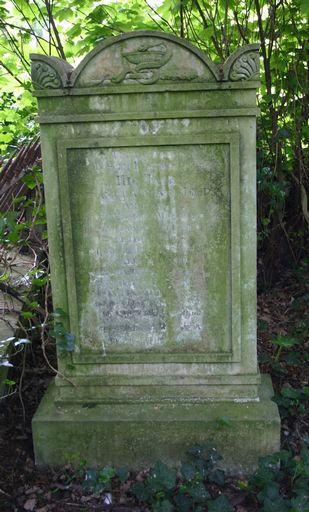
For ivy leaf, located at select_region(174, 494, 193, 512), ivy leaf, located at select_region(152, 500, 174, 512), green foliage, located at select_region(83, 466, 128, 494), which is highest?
ivy leaf, located at select_region(152, 500, 174, 512)

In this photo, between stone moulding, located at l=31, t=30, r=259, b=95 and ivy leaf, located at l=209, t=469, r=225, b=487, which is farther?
ivy leaf, located at l=209, t=469, r=225, b=487

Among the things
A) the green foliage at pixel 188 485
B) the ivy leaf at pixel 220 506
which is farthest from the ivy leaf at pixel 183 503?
the ivy leaf at pixel 220 506

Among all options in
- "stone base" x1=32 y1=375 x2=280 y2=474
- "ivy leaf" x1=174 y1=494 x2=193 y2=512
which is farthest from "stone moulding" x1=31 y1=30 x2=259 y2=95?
"ivy leaf" x1=174 y1=494 x2=193 y2=512

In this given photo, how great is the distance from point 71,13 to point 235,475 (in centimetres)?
342

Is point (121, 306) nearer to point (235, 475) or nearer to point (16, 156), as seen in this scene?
point (235, 475)

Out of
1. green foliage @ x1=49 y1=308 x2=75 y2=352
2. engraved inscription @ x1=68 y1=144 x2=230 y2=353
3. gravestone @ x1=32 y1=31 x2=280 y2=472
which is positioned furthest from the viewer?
green foliage @ x1=49 y1=308 x2=75 y2=352

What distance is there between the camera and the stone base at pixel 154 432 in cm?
273

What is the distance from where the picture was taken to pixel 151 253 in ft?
9.04

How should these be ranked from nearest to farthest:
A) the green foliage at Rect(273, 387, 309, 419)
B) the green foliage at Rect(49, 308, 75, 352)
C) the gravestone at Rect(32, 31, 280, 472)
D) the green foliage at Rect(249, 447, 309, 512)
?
the green foliage at Rect(249, 447, 309, 512), the gravestone at Rect(32, 31, 280, 472), the green foliage at Rect(49, 308, 75, 352), the green foliage at Rect(273, 387, 309, 419)

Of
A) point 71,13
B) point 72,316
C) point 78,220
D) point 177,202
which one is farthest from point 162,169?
point 71,13

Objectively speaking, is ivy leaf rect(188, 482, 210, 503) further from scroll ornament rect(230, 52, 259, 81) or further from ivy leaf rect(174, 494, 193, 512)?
scroll ornament rect(230, 52, 259, 81)

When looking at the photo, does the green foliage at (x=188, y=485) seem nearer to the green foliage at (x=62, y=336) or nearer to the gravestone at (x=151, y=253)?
the gravestone at (x=151, y=253)

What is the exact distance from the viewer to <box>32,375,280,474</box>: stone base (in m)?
2.73

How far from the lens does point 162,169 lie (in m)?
2.65
